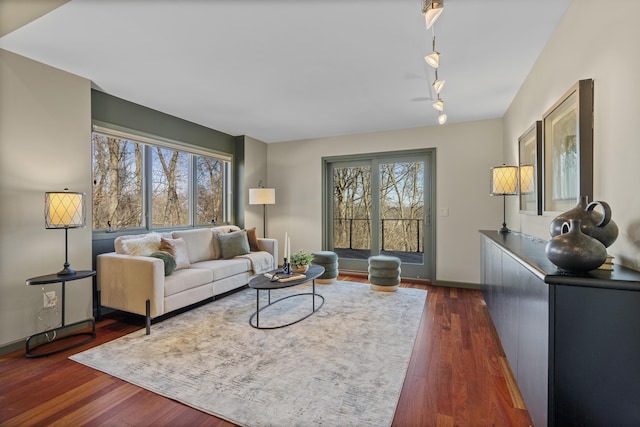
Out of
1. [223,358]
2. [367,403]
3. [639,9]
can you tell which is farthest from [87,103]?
[639,9]

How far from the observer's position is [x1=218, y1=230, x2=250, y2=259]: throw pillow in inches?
165

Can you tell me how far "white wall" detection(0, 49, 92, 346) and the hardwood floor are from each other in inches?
18.6

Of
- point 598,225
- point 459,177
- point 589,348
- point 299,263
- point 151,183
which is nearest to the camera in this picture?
point 589,348

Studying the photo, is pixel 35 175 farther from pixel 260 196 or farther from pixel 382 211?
pixel 382 211

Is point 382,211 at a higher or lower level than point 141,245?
higher

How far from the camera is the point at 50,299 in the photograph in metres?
2.67

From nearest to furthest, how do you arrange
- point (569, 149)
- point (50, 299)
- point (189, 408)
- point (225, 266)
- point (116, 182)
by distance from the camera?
point (189, 408)
point (569, 149)
point (50, 299)
point (116, 182)
point (225, 266)

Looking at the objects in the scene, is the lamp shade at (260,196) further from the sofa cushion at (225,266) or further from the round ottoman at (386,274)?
the round ottoman at (386,274)

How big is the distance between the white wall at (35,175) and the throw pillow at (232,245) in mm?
1559

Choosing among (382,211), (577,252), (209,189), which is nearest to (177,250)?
(209,189)

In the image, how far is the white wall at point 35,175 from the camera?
95.4 inches

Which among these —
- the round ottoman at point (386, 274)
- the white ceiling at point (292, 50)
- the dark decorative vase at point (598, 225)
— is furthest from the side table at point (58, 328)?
the dark decorative vase at point (598, 225)

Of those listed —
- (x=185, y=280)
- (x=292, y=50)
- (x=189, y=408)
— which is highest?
(x=292, y=50)

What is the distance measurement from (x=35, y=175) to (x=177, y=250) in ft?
4.70
